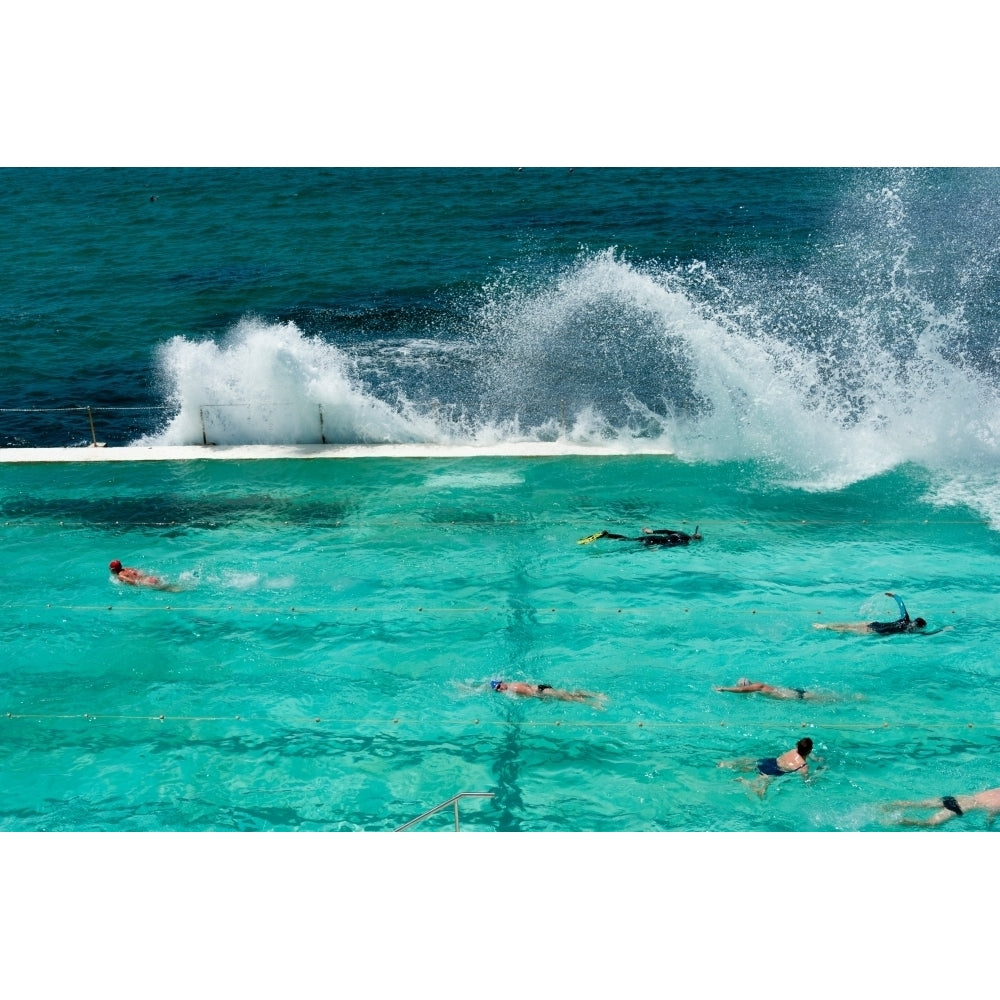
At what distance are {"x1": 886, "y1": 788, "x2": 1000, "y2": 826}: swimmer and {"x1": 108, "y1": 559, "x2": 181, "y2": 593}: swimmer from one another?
10.6 meters

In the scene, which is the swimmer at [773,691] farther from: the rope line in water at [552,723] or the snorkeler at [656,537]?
the snorkeler at [656,537]

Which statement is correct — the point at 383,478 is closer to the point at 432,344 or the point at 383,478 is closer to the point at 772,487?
the point at 772,487

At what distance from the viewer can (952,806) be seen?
1077cm

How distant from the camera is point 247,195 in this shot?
51.2m

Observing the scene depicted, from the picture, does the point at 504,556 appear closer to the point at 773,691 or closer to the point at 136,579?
the point at 773,691

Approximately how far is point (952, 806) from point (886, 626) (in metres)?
3.47

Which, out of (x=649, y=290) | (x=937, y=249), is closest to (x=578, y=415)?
(x=649, y=290)

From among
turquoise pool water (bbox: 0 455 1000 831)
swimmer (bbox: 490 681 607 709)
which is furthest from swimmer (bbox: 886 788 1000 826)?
swimmer (bbox: 490 681 607 709)

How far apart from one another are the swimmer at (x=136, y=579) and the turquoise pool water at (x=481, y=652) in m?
0.30

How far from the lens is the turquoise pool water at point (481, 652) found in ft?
37.1

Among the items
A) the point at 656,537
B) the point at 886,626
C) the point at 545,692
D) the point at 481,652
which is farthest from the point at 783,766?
the point at 656,537

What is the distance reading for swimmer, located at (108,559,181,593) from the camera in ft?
50.3

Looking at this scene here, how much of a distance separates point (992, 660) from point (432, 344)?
20.9 meters

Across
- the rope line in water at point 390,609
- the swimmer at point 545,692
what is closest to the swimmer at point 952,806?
the swimmer at point 545,692
